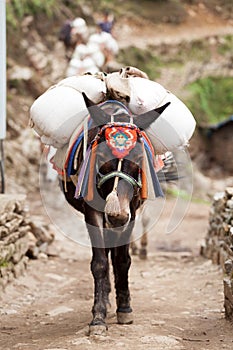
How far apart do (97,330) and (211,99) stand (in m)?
16.9

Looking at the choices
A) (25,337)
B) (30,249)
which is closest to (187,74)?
(30,249)

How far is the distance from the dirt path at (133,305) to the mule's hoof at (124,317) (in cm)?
6

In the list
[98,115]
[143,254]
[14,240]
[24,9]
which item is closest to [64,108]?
[98,115]

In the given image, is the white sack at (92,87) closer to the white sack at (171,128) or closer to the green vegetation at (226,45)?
the white sack at (171,128)

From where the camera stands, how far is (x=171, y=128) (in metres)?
6.32

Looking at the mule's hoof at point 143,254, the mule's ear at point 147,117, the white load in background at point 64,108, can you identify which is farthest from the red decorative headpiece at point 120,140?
the mule's hoof at point 143,254

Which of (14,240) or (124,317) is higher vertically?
(14,240)

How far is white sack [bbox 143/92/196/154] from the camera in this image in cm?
625

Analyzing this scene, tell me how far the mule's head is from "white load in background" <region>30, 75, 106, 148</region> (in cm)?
51

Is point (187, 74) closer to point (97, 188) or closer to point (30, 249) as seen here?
point (30, 249)

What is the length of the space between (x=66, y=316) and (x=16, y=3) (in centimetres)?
1188

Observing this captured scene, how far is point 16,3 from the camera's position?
17516 millimetres

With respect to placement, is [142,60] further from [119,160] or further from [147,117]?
[119,160]

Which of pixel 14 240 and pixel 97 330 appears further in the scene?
pixel 14 240
